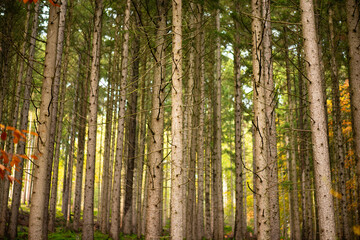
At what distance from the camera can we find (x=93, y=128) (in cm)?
852

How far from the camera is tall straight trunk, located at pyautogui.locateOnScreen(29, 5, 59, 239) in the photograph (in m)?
4.26

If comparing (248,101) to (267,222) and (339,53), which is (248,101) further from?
(267,222)

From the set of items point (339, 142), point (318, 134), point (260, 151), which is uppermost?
point (339, 142)

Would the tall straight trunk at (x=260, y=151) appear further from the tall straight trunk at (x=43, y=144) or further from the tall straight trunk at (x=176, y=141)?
the tall straight trunk at (x=43, y=144)

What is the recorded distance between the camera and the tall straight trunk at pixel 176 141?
4.92 meters

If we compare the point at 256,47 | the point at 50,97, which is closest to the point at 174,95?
the point at 256,47

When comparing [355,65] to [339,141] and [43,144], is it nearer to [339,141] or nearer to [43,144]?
[339,141]

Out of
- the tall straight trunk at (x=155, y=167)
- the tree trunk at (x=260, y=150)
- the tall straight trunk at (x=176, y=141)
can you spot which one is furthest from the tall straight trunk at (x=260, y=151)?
the tall straight trunk at (x=155, y=167)

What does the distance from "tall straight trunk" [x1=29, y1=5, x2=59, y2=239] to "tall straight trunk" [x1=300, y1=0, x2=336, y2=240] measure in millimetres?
4413

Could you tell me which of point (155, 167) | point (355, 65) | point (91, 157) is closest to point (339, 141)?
point (355, 65)

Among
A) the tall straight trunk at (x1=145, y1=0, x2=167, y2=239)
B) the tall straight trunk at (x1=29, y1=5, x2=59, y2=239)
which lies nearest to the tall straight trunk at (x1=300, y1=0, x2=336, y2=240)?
the tall straight trunk at (x1=145, y1=0, x2=167, y2=239)

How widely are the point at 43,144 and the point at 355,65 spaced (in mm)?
6993

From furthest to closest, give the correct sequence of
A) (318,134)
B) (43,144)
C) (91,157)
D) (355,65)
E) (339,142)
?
1. (339,142)
2. (91,157)
3. (355,65)
4. (318,134)
5. (43,144)

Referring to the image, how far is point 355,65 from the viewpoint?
21.9ft
